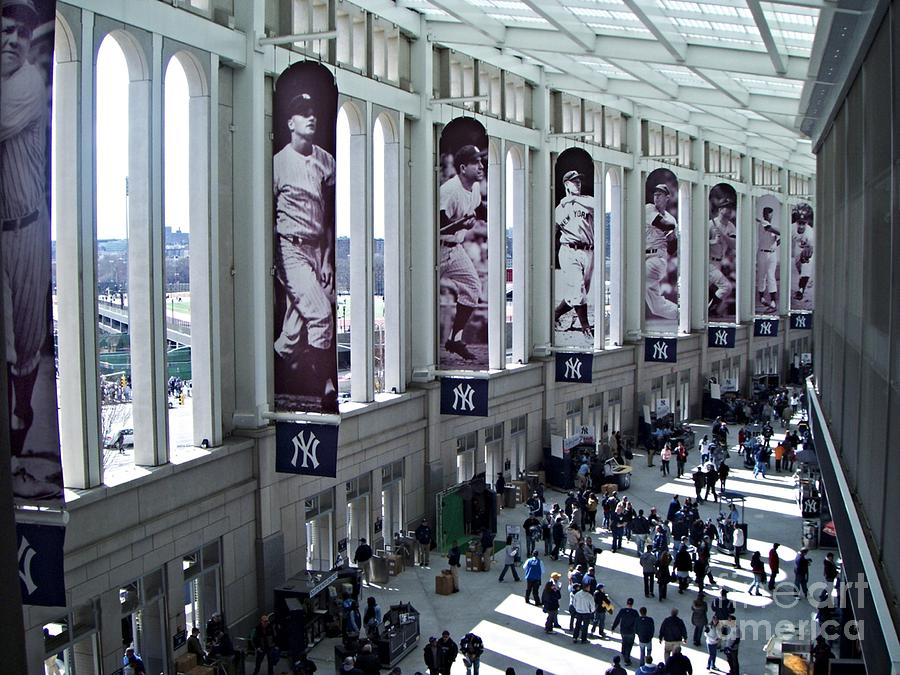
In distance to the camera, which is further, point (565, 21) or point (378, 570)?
point (565, 21)

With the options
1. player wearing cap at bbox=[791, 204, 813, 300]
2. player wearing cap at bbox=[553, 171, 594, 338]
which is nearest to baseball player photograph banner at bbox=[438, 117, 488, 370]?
player wearing cap at bbox=[553, 171, 594, 338]

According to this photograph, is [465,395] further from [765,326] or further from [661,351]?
[765,326]

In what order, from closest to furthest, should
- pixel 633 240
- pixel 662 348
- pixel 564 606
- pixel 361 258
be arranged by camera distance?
pixel 564 606 < pixel 361 258 < pixel 662 348 < pixel 633 240

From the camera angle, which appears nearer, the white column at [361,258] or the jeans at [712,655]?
the jeans at [712,655]

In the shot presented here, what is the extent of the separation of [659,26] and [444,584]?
12.4 m

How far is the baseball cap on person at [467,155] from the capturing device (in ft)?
78.9

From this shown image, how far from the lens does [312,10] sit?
2189 centimetres

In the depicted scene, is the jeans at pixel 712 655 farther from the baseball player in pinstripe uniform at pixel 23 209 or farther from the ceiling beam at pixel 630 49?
the baseball player in pinstripe uniform at pixel 23 209

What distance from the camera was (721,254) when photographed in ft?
130

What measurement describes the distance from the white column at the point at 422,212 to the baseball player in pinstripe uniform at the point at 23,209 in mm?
15937

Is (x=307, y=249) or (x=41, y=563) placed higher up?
(x=307, y=249)

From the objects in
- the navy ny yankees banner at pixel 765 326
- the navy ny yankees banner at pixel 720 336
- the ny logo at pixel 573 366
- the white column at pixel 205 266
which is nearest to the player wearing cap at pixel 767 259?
the navy ny yankees banner at pixel 765 326

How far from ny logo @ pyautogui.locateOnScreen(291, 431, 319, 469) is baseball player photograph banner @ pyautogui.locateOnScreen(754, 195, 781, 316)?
29.5 m

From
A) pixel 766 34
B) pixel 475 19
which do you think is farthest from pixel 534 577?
pixel 475 19
